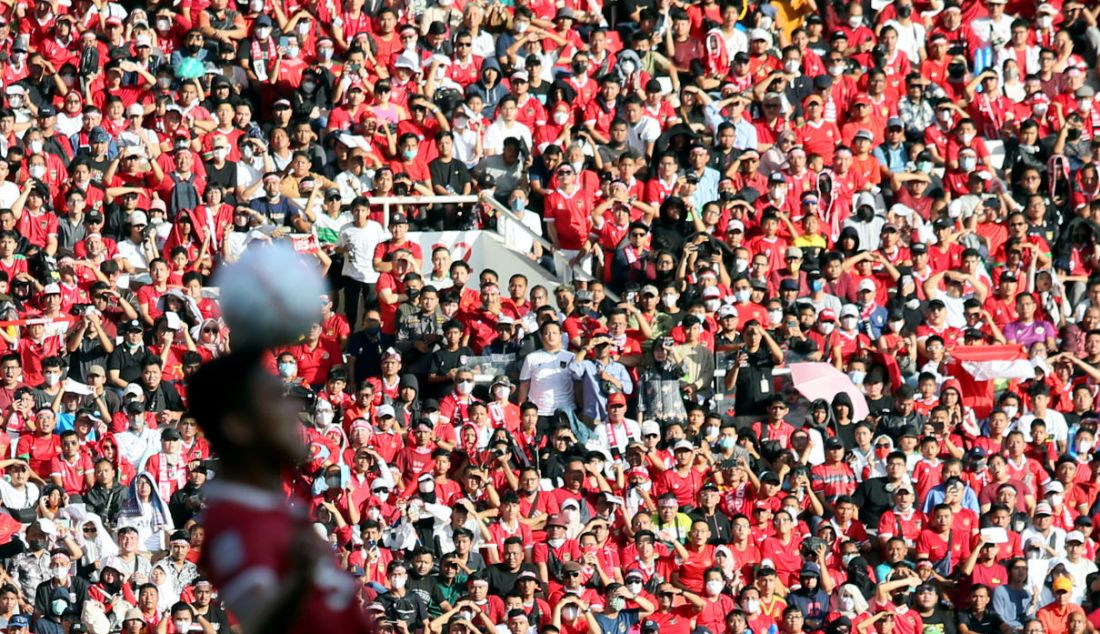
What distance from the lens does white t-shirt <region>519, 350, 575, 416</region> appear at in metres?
15.4

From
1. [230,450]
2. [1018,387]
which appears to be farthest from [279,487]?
[1018,387]

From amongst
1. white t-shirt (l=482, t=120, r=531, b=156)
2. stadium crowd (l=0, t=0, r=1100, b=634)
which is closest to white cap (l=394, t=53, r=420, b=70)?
stadium crowd (l=0, t=0, r=1100, b=634)

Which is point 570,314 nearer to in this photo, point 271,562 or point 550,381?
point 550,381

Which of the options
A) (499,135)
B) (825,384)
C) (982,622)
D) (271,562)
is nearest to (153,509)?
(499,135)

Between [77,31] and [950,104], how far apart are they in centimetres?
773

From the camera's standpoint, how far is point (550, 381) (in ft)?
50.8

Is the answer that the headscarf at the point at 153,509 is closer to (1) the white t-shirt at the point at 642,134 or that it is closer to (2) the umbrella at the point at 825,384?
(2) the umbrella at the point at 825,384

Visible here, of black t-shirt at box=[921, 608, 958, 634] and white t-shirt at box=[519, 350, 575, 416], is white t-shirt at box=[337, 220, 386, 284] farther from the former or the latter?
black t-shirt at box=[921, 608, 958, 634]

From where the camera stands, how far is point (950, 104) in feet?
62.9

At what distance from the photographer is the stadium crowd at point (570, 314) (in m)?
14.2

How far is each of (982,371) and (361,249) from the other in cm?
497

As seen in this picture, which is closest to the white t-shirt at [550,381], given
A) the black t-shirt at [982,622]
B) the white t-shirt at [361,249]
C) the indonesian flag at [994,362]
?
the white t-shirt at [361,249]

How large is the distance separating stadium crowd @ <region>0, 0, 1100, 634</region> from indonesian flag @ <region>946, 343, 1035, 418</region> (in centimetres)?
3

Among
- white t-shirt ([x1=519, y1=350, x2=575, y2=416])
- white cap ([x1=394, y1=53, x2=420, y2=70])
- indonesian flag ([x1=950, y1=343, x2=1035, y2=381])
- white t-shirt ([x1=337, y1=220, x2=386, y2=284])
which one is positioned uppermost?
white cap ([x1=394, y1=53, x2=420, y2=70])
